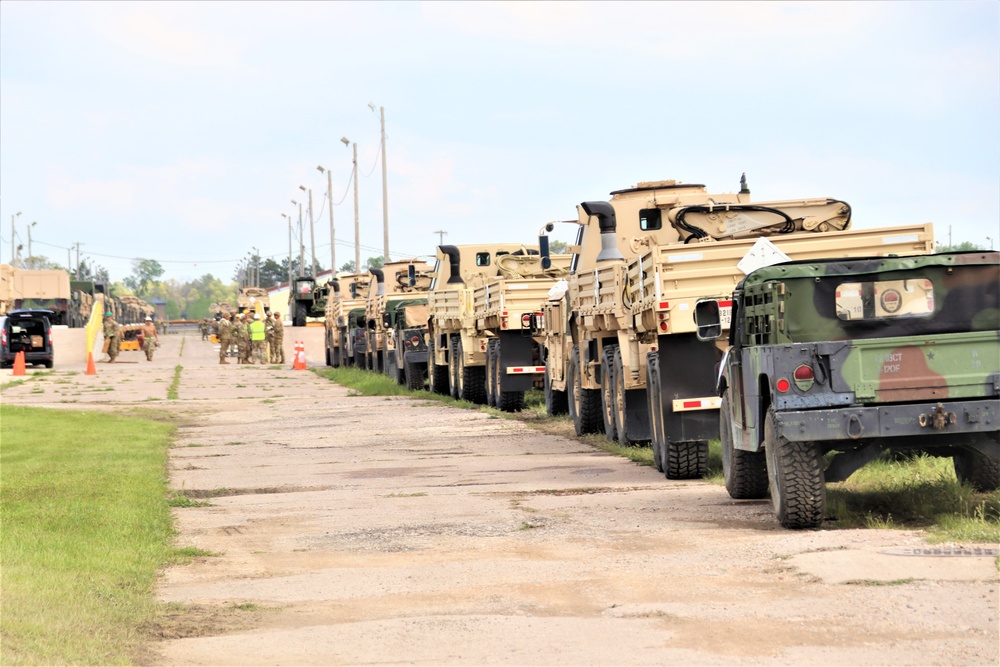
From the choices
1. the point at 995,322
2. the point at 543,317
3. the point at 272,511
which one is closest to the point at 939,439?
the point at 995,322

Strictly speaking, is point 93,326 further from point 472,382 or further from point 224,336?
point 472,382

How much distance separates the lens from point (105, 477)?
14.5 metres

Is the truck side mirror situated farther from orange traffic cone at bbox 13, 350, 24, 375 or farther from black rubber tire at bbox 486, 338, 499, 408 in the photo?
Answer: orange traffic cone at bbox 13, 350, 24, 375

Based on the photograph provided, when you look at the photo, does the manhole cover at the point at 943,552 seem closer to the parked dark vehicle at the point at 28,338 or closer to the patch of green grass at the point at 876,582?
the patch of green grass at the point at 876,582

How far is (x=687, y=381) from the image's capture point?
1322cm

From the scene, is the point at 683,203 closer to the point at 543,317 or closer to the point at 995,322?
the point at 543,317

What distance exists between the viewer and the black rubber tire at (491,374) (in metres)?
24.6

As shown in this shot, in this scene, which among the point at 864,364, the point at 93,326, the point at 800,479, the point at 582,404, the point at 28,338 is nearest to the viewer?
the point at 864,364

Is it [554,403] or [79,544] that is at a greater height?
[554,403]

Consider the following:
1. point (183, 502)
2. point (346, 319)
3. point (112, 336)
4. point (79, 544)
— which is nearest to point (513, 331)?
point (183, 502)

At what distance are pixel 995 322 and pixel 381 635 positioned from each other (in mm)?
4838

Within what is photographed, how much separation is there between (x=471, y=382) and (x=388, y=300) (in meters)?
10.1

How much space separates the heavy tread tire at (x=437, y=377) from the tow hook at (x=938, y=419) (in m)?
20.5

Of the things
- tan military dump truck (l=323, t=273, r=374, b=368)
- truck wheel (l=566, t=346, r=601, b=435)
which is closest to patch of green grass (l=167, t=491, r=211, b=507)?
truck wheel (l=566, t=346, r=601, b=435)
